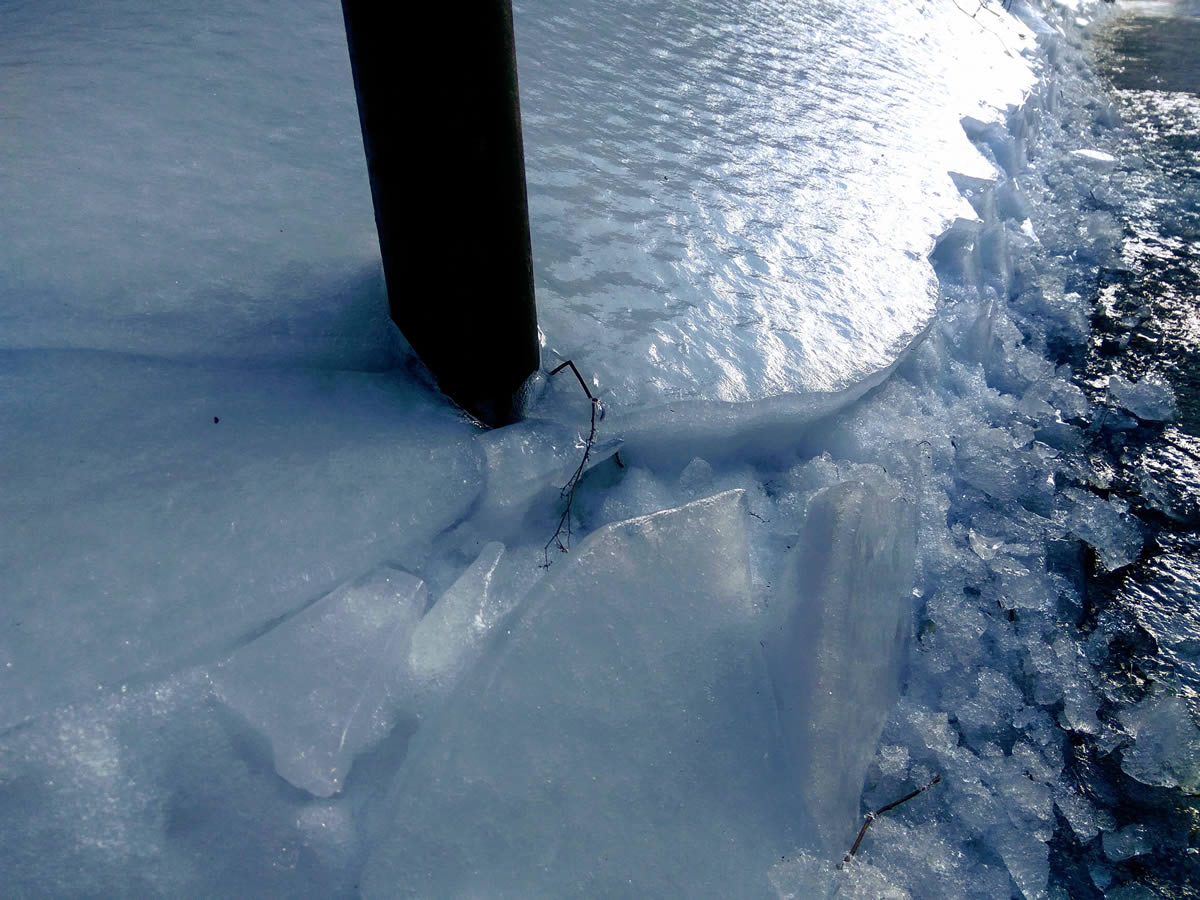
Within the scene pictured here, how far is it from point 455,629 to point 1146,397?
2.19 meters

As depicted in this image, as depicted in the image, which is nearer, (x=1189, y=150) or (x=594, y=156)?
(x=594, y=156)

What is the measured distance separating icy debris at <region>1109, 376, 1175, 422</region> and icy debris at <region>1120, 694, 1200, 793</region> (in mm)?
1085

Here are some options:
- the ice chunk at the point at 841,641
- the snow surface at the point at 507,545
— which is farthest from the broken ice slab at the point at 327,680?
the ice chunk at the point at 841,641

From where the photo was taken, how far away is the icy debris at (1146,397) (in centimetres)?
220

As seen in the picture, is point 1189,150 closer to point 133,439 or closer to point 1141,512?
point 1141,512

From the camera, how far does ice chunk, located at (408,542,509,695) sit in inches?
45.3

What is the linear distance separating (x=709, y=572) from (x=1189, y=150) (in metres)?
4.59

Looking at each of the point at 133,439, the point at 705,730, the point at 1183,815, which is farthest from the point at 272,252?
the point at 1183,815

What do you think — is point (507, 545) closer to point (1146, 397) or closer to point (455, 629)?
point (455, 629)

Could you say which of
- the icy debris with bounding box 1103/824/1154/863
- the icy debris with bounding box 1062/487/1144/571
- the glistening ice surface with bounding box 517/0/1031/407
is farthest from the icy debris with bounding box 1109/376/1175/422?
the icy debris with bounding box 1103/824/1154/863

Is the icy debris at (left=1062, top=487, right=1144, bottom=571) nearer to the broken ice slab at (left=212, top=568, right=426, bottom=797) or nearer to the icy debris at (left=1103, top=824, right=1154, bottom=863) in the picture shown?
the icy debris at (left=1103, top=824, right=1154, bottom=863)

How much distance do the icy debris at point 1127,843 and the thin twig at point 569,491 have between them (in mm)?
1026

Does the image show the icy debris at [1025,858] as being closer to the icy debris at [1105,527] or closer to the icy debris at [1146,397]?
the icy debris at [1105,527]

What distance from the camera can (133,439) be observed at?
1.27m
